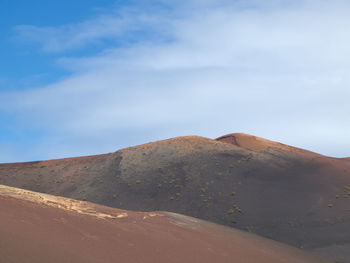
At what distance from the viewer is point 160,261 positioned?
1278cm

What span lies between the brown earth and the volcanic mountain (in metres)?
6.00

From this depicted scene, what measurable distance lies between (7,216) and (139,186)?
75.3ft

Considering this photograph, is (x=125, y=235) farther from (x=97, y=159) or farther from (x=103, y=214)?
(x=97, y=159)

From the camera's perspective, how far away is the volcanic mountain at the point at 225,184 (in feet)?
87.8

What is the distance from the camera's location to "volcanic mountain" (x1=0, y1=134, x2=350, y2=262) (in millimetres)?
26766

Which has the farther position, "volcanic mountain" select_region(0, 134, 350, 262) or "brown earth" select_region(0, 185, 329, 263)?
"volcanic mountain" select_region(0, 134, 350, 262)

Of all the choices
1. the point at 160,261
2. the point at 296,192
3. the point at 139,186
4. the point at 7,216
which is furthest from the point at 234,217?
the point at 7,216

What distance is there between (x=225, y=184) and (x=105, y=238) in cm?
2061

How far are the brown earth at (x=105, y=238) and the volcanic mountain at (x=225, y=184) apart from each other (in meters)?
6.00

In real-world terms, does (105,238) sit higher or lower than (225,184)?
lower

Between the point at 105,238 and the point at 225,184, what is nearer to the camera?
the point at 105,238

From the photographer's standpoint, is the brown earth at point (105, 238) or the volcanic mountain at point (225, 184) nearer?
the brown earth at point (105, 238)

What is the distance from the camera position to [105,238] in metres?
13.3

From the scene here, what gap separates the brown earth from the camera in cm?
1055
